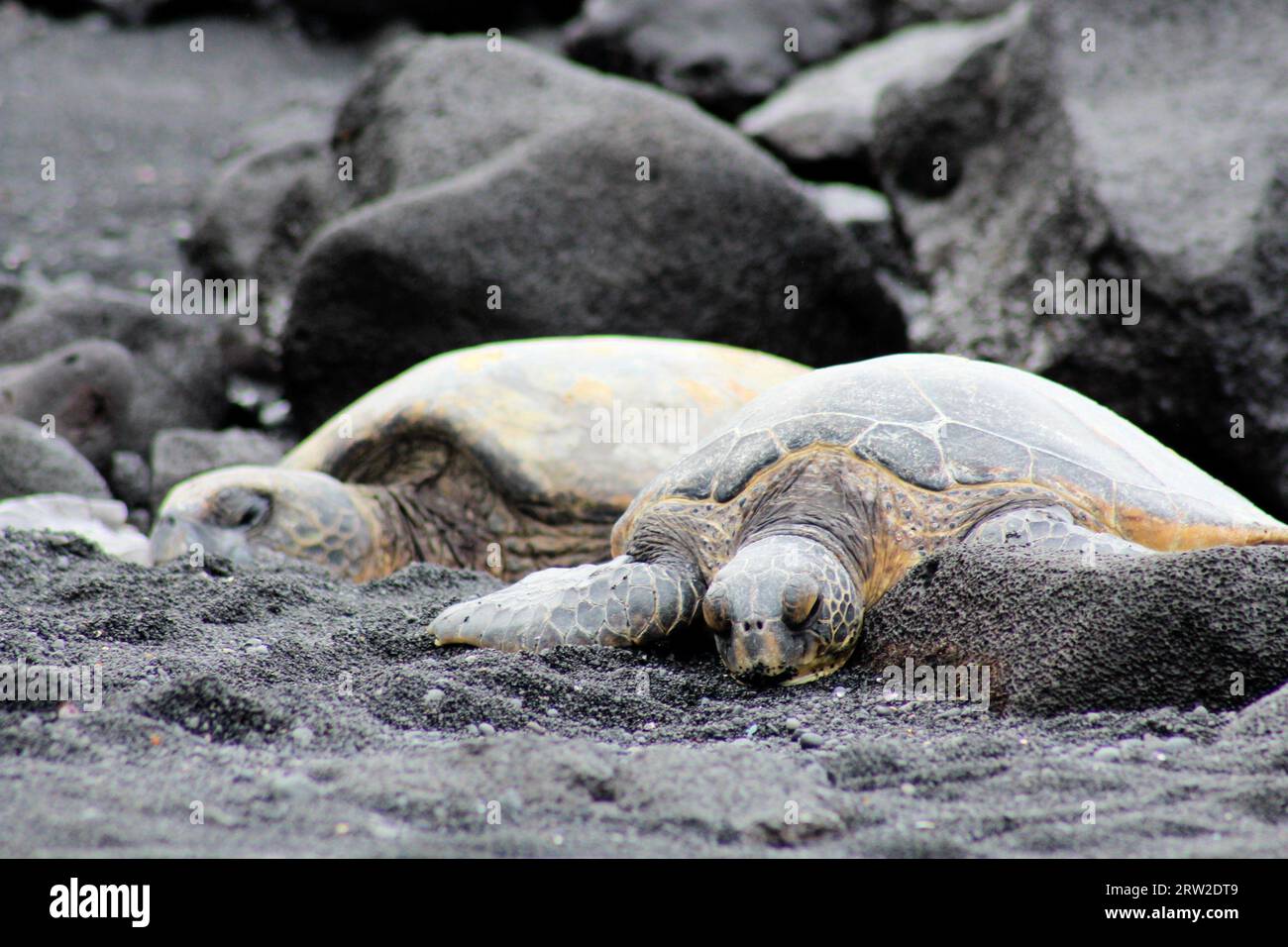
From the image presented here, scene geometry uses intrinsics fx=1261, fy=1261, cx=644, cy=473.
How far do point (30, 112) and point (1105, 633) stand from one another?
1281 centimetres

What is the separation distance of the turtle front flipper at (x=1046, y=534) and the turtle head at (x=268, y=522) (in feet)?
8.45

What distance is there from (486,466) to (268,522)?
0.84 m

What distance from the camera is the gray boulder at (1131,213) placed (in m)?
5.47

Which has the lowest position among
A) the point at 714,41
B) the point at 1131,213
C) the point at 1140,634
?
the point at 1140,634

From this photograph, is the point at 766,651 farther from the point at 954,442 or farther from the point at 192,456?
the point at 192,456

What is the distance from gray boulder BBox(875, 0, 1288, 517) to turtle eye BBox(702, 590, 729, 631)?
3.39m

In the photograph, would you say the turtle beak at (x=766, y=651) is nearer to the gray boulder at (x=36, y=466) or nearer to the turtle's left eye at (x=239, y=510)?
A: the turtle's left eye at (x=239, y=510)

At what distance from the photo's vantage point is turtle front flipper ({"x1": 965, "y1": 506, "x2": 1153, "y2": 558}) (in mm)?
2919

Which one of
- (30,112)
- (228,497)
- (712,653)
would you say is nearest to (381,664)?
(712,653)

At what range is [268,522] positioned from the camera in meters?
4.70

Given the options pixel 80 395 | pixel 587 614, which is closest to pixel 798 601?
pixel 587 614

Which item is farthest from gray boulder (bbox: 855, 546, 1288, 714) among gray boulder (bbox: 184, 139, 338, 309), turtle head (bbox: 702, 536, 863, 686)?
gray boulder (bbox: 184, 139, 338, 309)

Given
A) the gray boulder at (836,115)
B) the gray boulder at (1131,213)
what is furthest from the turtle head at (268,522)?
the gray boulder at (836,115)
